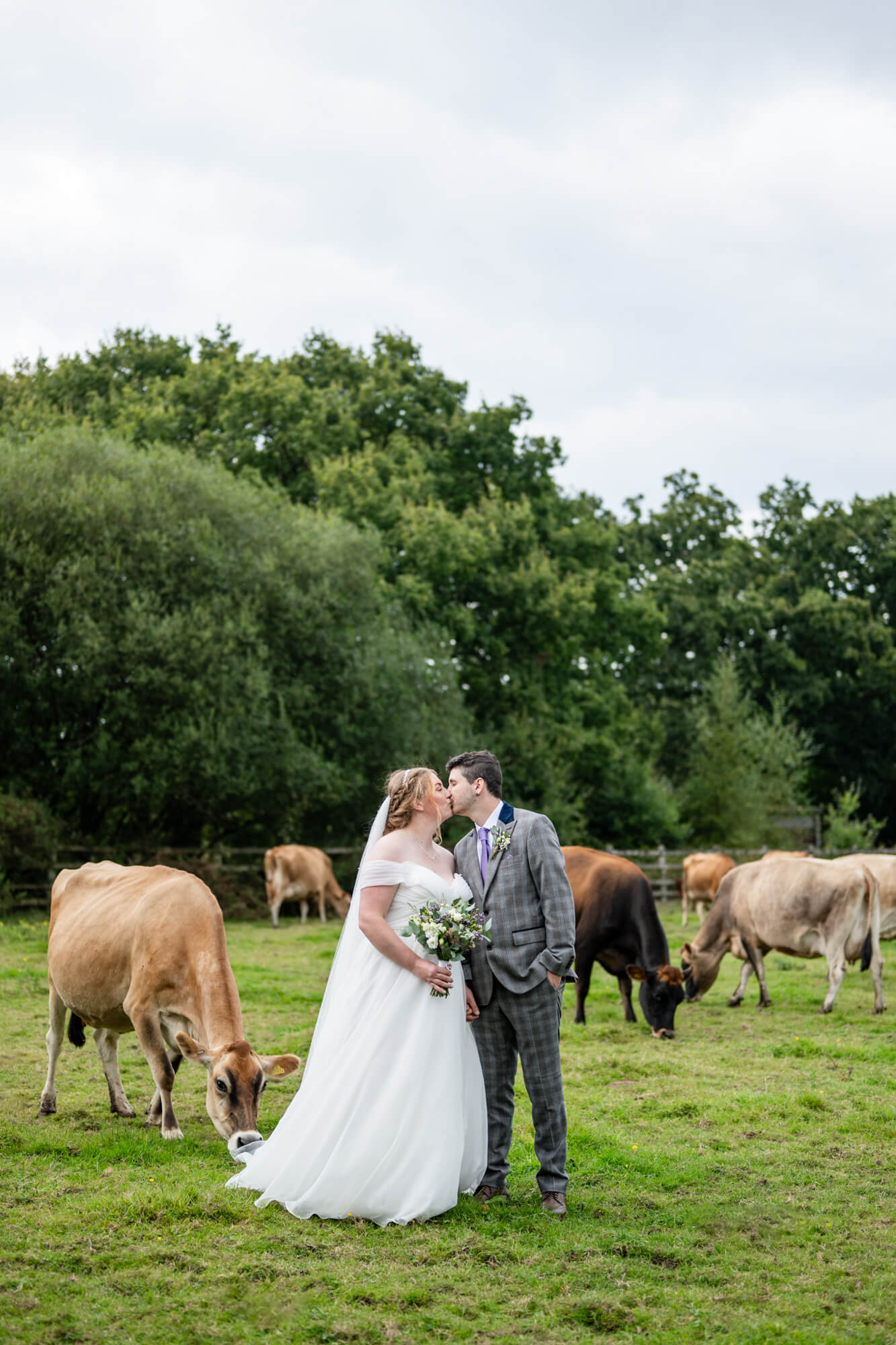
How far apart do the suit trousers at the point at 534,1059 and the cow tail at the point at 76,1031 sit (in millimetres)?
3604

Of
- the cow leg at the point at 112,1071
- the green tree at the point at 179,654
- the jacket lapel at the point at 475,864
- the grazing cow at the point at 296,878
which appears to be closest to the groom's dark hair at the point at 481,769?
the jacket lapel at the point at 475,864

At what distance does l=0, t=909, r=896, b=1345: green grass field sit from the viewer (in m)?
4.30

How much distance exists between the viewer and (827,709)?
48.7 metres

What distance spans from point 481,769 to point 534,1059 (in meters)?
1.36

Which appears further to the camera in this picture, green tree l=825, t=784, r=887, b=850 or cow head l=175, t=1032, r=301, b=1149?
green tree l=825, t=784, r=887, b=850

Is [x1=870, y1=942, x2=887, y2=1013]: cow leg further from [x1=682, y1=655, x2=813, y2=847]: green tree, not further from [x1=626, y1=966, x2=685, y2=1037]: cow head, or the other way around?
[x1=682, y1=655, x2=813, y2=847]: green tree

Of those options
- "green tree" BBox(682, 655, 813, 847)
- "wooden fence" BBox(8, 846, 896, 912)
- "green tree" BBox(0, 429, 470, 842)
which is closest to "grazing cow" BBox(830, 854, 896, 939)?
"wooden fence" BBox(8, 846, 896, 912)

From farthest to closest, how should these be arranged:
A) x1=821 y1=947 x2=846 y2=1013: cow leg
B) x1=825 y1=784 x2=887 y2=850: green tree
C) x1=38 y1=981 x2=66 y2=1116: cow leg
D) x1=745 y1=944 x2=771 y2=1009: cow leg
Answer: x1=825 y1=784 x2=887 y2=850: green tree
x1=745 y1=944 x2=771 y2=1009: cow leg
x1=821 y1=947 x2=846 y2=1013: cow leg
x1=38 y1=981 x2=66 y2=1116: cow leg

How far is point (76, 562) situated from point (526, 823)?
59.4 ft

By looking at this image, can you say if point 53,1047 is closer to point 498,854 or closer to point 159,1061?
point 159,1061

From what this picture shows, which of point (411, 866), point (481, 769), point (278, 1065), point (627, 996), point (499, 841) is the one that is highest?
point (481, 769)

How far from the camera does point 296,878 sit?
23.8 meters

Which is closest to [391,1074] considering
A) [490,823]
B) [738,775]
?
[490,823]

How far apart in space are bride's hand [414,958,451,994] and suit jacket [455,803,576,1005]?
10.5 inches
